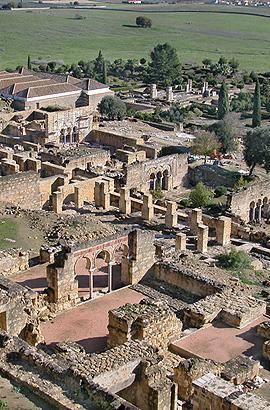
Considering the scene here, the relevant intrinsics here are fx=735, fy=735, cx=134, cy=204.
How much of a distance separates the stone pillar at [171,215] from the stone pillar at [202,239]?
156 inches

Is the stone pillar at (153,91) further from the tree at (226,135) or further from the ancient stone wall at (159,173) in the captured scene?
the ancient stone wall at (159,173)

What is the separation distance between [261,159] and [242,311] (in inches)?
938

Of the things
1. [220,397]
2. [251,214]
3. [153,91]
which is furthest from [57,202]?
[153,91]

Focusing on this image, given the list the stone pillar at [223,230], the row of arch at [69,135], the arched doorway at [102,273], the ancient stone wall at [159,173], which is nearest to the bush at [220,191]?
the ancient stone wall at [159,173]

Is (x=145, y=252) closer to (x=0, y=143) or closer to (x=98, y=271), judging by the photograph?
(x=98, y=271)

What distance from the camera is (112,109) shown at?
6425 centimetres

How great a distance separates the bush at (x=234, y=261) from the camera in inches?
1276

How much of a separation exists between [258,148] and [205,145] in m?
5.92

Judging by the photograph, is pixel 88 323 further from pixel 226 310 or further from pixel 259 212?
pixel 259 212

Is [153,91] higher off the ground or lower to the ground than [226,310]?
lower

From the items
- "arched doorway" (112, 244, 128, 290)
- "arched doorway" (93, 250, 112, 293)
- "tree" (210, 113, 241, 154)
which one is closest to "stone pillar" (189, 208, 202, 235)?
"arched doorway" (112, 244, 128, 290)

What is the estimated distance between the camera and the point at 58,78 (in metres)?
71.3

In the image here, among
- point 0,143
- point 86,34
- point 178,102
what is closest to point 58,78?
point 178,102

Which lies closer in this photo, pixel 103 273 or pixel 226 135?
pixel 103 273
